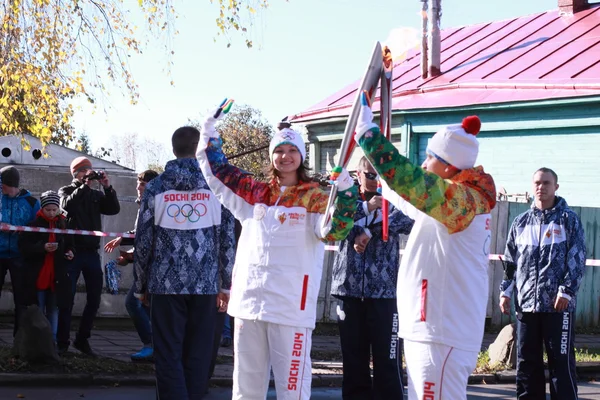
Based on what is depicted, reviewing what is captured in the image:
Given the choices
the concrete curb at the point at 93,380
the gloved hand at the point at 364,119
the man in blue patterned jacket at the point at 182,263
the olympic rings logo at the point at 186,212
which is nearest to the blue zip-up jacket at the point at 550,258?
the concrete curb at the point at 93,380

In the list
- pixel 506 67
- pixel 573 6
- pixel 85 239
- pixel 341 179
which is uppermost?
pixel 573 6

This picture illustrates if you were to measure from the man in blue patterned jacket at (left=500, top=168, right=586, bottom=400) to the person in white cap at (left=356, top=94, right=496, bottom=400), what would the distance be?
114 inches

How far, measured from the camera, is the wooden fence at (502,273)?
12.9 meters

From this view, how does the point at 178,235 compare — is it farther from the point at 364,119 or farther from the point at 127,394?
the point at 127,394

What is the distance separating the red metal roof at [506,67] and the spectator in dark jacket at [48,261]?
9.51 m

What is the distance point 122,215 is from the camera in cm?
1212

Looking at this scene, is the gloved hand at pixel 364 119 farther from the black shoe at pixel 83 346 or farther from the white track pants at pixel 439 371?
the black shoe at pixel 83 346

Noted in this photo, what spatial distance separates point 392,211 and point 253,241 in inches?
72.7

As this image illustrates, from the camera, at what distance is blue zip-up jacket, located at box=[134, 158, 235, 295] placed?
6121 millimetres

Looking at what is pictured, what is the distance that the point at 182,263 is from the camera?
613 centimetres

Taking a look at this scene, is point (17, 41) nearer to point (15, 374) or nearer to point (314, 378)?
point (15, 374)

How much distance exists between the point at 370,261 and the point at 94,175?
3776mm

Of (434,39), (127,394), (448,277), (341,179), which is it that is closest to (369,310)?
(341,179)

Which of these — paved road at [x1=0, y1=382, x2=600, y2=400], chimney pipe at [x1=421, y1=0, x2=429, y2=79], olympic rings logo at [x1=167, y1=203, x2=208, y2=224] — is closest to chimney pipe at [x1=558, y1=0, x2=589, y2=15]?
chimney pipe at [x1=421, y1=0, x2=429, y2=79]
